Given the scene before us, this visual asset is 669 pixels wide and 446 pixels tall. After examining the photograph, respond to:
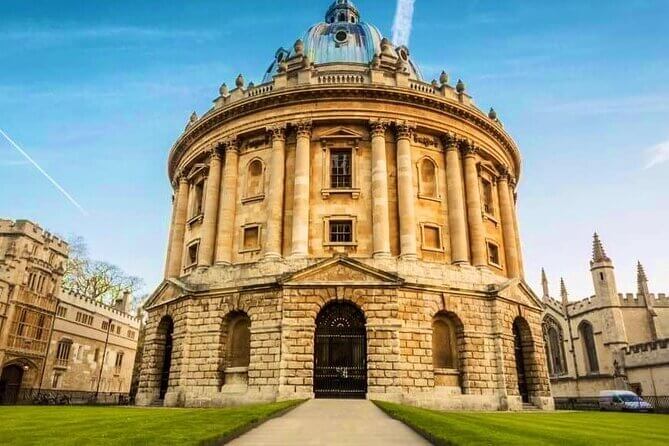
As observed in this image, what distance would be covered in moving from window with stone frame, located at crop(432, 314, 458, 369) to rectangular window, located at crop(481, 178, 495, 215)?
949 centimetres

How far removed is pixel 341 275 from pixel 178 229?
1420cm

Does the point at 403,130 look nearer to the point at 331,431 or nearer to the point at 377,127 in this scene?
the point at 377,127

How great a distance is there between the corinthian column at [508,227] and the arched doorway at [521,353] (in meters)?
3.70

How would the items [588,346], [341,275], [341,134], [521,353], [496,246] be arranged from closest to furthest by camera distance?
[341,275] < [521,353] < [341,134] < [496,246] < [588,346]

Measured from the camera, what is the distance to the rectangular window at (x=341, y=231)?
26.0 m

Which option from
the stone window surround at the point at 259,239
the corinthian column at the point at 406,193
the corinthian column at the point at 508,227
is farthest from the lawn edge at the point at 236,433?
the corinthian column at the point at 508,227

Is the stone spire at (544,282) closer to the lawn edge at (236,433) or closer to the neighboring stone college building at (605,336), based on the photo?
the neighboring stone college building at (605,336)

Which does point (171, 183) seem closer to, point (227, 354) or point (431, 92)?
point (227, 354)

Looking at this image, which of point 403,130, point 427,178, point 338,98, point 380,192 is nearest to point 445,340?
point 380,192

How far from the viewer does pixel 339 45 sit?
121 ft

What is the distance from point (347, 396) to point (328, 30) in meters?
28.7

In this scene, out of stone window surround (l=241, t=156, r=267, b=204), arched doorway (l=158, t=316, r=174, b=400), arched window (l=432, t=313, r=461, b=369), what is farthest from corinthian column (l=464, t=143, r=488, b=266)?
arched doorway (l=158, t=316, r=174, b=400)

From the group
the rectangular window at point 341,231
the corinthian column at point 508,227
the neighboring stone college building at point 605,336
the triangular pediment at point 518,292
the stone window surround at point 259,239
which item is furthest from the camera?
the neighboring stone college building at point 605,336

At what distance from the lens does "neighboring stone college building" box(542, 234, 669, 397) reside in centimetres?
4462
